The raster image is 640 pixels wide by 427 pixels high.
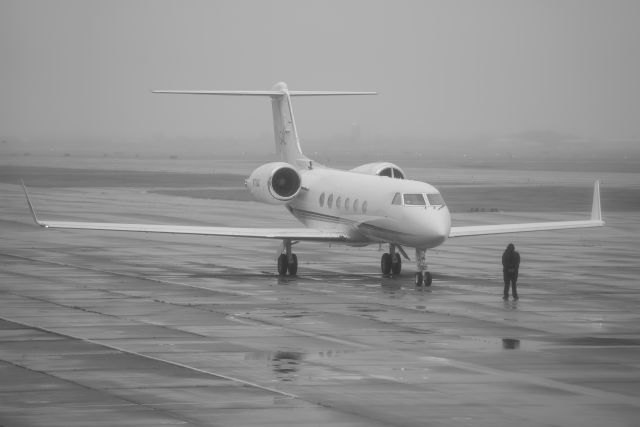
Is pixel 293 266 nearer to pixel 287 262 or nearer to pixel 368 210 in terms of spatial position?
pixel 287 262

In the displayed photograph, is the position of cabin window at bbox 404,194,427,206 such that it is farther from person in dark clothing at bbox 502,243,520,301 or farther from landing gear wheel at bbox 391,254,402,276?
person in dark clothing at bbox 502,243,520,301

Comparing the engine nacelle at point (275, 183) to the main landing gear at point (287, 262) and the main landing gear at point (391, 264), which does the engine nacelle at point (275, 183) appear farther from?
the main landing gear at point (391, 264)

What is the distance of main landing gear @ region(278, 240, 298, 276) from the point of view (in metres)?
29.0

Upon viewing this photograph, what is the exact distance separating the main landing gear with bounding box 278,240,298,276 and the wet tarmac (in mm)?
369

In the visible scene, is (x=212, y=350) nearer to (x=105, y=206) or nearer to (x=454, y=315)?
(x=454, y=315)

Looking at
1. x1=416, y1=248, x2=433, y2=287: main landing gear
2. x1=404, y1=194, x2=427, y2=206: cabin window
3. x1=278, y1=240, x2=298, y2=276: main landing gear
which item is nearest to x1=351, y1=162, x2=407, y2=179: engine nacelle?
x1=278, y1=240, x2=298, y2=276: main landing gear

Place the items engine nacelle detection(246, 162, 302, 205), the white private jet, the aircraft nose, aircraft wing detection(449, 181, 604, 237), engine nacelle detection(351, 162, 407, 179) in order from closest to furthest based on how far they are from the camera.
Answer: the aircraft nose < the white private jet < aircraft wing detection(449, 181, 604, 237) < engine nacelle detection(246, 162, 302, 205) < engine nacelle detection(351, 162, 407, 179)

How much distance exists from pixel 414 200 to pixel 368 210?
1.42m

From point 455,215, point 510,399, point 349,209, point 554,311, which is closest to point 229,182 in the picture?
point 455,215

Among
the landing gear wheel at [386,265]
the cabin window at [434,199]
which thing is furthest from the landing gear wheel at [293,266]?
the cabin window at [434,199]

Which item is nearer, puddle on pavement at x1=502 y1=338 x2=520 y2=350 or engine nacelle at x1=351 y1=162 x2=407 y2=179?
puddle on pavement at x1=502 y1=338 x2=520 y2=350

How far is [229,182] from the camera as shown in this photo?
263 ft

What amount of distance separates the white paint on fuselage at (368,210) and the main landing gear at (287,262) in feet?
5.14

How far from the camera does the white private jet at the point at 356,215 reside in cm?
2733
